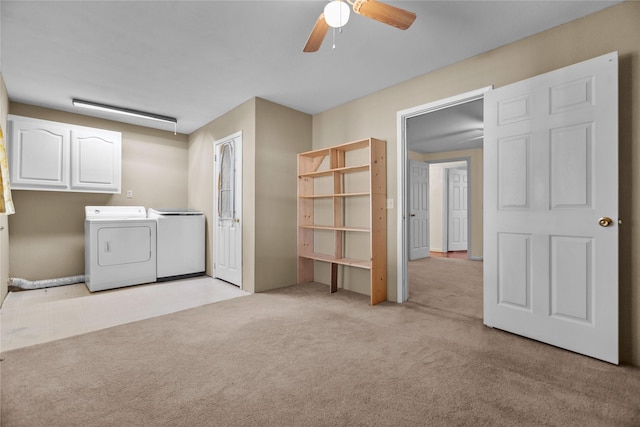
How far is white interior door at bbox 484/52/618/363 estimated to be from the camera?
1.89 m

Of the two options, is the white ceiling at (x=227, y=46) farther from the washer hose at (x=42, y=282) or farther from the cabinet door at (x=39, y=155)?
the washer hose at (x=42, y=282)

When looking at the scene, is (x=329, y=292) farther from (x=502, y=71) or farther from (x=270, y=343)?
(x=502, y=71)

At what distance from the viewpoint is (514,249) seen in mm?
2328

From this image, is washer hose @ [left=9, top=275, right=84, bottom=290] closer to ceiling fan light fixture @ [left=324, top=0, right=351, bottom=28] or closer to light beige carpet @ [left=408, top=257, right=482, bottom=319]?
light beige carpet @ [left=408, top=257, right=482, bottom=319]

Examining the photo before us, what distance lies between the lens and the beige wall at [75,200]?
379cm

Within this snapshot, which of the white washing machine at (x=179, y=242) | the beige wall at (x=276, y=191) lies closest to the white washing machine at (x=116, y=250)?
the white washing machine at (x=179, y=242)

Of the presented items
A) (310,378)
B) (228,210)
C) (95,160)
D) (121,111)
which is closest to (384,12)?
(310,378)

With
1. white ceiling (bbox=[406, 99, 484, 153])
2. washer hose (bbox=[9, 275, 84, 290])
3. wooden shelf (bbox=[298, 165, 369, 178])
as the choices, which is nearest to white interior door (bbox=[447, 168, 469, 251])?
white ceiling (bbox=[406, 99, 484, 153])

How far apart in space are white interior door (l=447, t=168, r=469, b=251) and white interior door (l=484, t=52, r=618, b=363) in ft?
17.1

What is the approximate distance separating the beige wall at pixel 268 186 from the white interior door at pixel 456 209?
4.76 meters

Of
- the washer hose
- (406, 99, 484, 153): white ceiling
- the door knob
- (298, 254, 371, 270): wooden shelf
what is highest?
(406, 99, 484, 153): white ceiling

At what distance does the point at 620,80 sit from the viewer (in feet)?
Result: 6.48

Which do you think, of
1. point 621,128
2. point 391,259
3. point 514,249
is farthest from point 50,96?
point 621,128

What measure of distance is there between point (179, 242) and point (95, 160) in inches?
60.6
